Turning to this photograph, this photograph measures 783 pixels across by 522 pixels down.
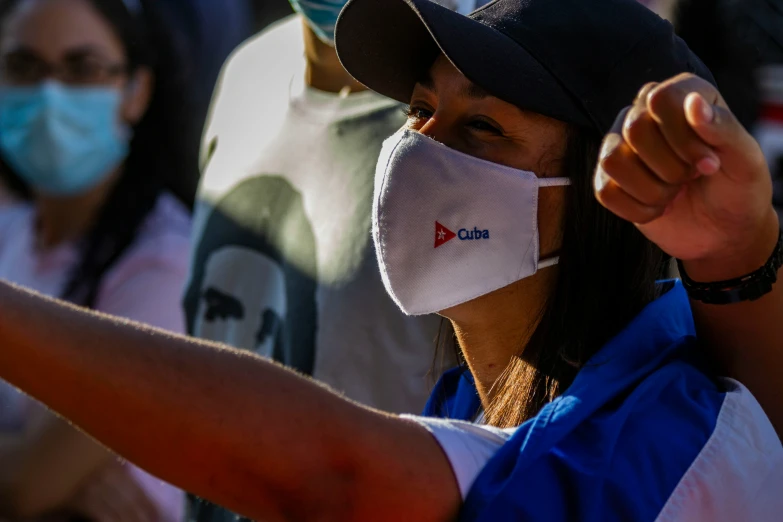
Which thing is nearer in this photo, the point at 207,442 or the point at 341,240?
the point at 207,442

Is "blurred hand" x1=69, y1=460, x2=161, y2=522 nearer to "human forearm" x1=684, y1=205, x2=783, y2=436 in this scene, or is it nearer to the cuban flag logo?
the cuban flag logo

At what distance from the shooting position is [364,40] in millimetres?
2031

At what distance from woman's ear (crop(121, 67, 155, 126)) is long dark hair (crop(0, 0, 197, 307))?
18 mm

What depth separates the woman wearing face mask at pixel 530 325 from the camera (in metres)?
1.29

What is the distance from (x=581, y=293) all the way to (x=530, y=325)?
0.10m

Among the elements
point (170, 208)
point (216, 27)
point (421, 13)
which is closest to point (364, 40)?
point (421, 13)

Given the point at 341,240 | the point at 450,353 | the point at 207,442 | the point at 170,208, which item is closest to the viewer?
the point at 207,442

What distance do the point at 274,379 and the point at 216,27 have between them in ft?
15.9

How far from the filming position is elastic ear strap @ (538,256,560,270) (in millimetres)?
1726

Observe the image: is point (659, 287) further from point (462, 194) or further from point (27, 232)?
point (27, 232)

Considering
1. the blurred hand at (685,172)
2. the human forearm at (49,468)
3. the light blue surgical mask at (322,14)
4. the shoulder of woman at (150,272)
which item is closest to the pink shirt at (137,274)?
the shoulder of woman at (150,272)

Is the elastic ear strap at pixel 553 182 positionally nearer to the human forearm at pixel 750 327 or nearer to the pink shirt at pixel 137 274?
the human forearm at pixel 750 327

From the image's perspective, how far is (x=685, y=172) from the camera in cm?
122

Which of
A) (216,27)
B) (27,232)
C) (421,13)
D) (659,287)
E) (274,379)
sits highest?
(421,13)
